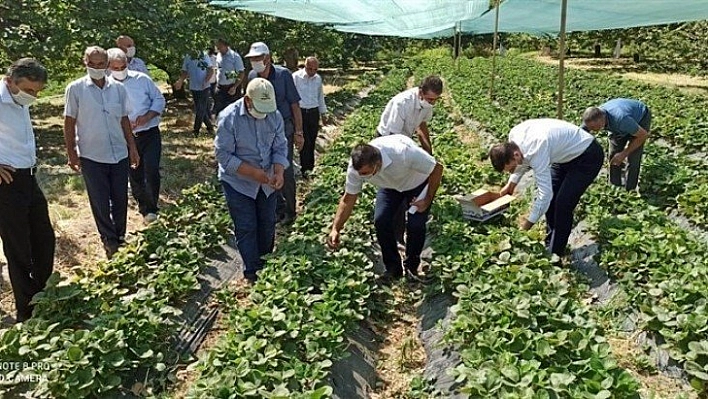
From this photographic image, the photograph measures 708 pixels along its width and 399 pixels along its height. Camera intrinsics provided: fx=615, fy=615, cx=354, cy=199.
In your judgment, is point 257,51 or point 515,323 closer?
point 515,323

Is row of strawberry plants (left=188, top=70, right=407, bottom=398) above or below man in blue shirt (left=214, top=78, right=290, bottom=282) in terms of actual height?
below

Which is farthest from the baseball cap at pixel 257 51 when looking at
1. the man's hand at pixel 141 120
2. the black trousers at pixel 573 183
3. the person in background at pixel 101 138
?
the black trousers at pixel 573 183

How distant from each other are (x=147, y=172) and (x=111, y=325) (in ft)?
10.3

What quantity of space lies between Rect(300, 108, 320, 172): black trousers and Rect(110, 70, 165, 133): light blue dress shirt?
260 cm

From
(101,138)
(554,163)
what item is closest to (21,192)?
(101,138)

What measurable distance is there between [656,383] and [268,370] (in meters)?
2.33

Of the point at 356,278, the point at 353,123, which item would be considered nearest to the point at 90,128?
the point at 356,278

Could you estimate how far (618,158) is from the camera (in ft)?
21.0

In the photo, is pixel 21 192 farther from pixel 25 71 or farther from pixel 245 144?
pixel 245 144


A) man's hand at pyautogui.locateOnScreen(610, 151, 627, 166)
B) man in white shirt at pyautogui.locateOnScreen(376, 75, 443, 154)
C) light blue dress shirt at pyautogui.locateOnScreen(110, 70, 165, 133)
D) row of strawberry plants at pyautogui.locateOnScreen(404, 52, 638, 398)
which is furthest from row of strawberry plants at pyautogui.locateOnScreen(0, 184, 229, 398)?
man's hand at pyautogui.locateOnScreen(610, 151, 627, 166)

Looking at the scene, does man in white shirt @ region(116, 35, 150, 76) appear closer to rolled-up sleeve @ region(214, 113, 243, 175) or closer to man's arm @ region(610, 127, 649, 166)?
rolled-up sleeve @ region(214, 113, 243, 175)

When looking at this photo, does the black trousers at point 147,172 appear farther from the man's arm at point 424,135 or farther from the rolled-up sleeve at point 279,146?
the man's arm at point 424,135

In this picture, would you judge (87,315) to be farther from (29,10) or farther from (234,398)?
(29,10)

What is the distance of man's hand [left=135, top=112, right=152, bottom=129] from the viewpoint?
6.09m
